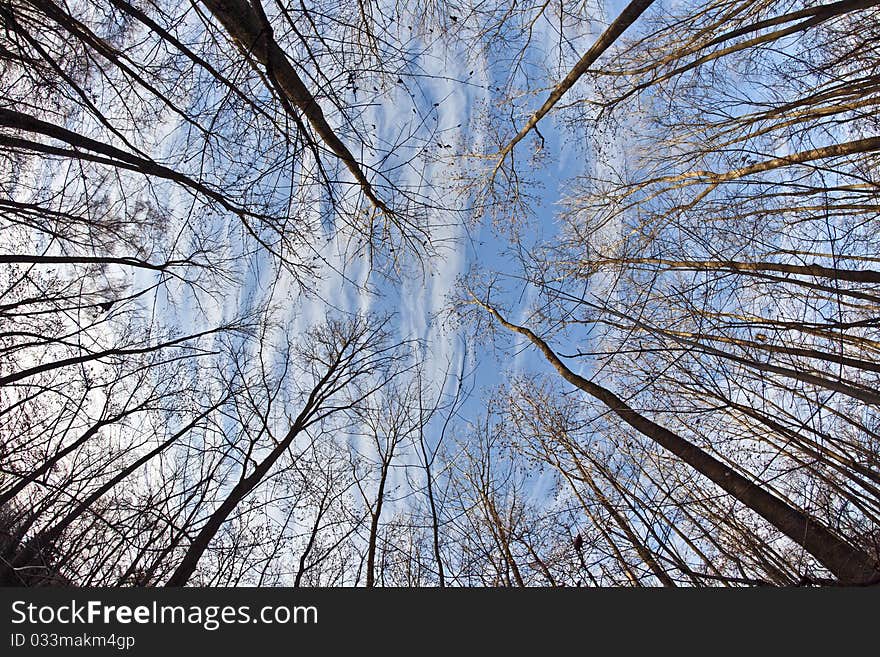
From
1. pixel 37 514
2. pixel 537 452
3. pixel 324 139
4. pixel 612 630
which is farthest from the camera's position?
pixel 537 452

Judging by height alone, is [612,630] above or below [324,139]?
below

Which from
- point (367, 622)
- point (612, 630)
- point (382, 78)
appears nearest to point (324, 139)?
point (382, 78)

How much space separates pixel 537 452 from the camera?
6.05 m

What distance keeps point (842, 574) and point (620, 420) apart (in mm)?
2328

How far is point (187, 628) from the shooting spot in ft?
9.00

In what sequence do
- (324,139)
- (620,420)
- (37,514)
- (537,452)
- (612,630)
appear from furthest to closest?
(537,452), (620,420), (37,514), (324,139), (612,630)

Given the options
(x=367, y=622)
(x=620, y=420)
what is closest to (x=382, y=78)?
(x=367, y=622)

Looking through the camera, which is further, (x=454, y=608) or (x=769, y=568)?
Answer: (x=769, y=568)

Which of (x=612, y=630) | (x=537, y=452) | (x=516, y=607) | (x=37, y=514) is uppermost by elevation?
(x=537, y=452)

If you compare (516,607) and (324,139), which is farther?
(324,139)

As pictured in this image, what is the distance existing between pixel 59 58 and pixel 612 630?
6.89 m

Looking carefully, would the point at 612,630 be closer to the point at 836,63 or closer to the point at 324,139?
the point at 324,139

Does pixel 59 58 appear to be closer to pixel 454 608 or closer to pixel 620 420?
pixel 454 608

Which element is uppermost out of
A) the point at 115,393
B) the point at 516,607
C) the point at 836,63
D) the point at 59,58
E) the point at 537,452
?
the point at 59,58
